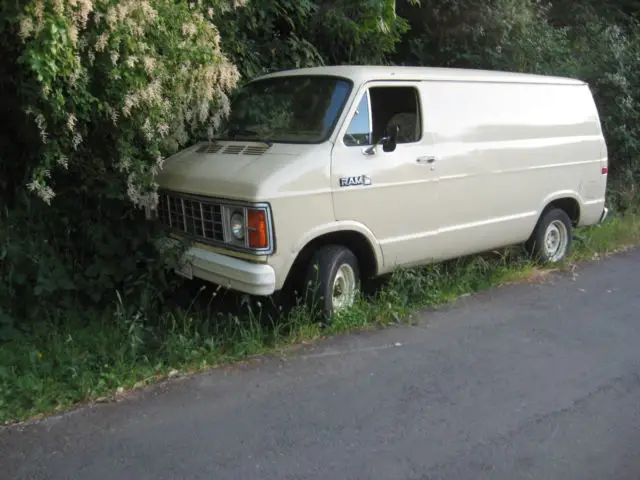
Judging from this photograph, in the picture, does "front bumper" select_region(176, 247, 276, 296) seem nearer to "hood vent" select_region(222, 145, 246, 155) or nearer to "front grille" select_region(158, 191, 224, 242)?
"front grille" select_region(158, 191, 224, 242)

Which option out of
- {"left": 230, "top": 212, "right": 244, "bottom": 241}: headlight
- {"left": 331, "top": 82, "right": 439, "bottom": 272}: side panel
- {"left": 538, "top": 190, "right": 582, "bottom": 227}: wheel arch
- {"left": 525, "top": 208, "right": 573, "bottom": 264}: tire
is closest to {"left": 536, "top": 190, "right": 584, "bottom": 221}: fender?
{"left": 538, "top": 190, "right": 582, "bottom": 227}: wheel arch

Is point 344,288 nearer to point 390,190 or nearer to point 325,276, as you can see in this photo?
point 325,276

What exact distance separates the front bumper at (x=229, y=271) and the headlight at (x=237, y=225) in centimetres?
19

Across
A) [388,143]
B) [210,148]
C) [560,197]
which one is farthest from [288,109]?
[560,197]

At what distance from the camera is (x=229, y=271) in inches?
213

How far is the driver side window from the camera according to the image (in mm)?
5914

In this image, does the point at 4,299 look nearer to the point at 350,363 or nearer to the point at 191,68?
the point at 191,68

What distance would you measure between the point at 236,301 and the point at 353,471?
9.66 ft

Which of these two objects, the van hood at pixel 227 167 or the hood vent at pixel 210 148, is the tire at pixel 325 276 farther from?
the hood vent at pixel 210 148

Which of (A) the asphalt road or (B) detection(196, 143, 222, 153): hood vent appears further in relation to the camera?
(B) detection(196, 143, 222, 153): hood vent

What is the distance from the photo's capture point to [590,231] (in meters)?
9.70

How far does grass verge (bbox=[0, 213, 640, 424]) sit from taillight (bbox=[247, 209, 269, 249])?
65 cm

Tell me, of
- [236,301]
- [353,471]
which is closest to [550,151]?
[236,301]

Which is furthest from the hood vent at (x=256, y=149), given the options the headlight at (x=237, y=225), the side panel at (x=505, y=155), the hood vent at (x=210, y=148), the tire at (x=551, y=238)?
the tire at (x=551, y=238)
